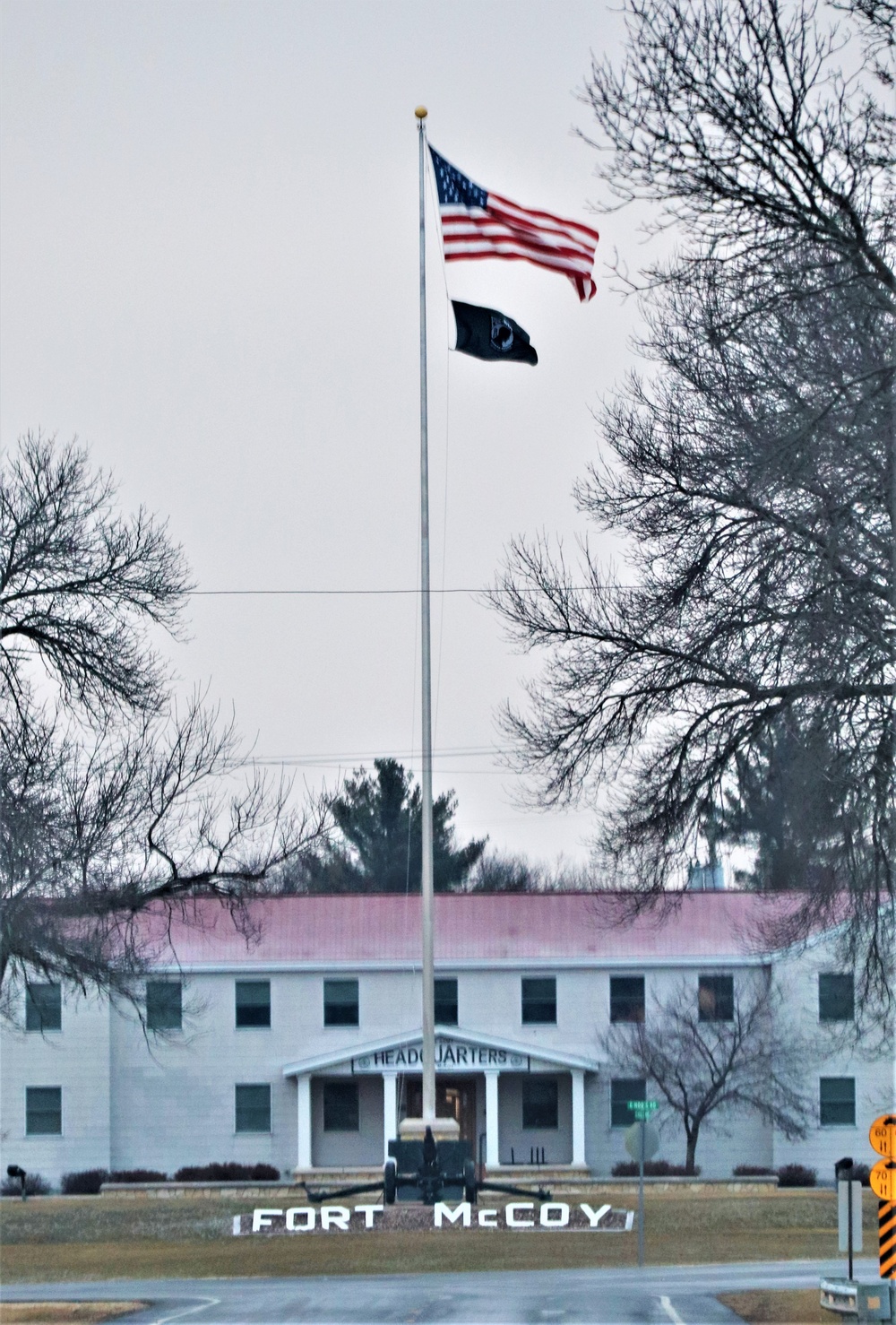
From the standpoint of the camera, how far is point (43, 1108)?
44.1 m

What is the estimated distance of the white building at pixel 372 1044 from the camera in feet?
143

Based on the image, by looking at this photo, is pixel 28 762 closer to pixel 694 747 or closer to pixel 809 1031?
pixel 694 747

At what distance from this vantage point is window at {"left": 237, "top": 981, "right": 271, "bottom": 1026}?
45062 mm

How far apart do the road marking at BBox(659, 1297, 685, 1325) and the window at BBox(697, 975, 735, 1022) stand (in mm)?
24181

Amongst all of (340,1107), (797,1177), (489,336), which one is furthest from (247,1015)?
(489,336)

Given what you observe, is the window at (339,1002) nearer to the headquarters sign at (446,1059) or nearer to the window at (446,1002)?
the headquarters sign at (446,1059)

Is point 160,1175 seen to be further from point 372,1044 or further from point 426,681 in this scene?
point 426,681

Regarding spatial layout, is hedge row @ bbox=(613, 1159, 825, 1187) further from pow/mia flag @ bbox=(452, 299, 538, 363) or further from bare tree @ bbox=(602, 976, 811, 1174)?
pow/mia flag @ bbox=(452, 299, 538, 363)

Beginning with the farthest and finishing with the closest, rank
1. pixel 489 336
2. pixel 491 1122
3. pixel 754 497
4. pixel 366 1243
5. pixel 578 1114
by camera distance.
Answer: pixel 491 1122 < pixel 578 1114 < pixel 366 1243 < pixel 489 336 < pixel 754 497

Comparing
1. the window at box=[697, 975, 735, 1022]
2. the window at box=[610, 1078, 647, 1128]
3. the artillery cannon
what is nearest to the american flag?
the artillery cannon

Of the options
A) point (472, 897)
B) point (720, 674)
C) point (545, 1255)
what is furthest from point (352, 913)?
point (720, 674)

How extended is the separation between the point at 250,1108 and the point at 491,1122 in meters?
6.08

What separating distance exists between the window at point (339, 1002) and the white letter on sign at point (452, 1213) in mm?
19046

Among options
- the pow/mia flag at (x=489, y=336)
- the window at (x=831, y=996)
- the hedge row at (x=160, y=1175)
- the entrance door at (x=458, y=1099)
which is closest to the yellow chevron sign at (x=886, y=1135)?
the pow/mia flag at (x=489, y=336)
